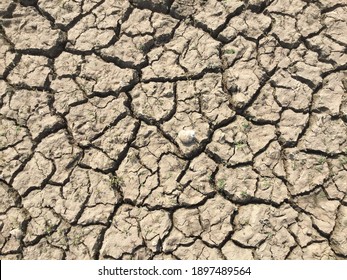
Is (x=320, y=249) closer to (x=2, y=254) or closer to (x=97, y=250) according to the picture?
(x=97, y=250)

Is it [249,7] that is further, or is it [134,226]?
[249,7]

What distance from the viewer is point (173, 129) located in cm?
350

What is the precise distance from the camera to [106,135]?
3504 mm

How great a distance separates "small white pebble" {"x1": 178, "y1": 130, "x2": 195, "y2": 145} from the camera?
11.3 feet

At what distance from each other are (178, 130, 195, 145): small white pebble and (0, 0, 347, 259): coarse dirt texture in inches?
0.5

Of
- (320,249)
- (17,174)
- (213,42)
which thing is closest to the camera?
(320,249)

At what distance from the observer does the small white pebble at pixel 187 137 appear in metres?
3.45

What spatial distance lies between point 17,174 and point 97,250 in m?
0.79

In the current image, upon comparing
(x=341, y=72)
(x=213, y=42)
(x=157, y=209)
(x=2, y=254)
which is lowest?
(x=2, y=254)

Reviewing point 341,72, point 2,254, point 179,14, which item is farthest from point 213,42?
point 2,254

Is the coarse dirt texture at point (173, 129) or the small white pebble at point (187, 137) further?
the small white pebble at point (187, 137)

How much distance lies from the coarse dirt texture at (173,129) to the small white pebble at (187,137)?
1cm

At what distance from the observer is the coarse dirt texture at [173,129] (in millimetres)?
3268

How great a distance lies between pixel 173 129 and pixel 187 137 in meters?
0.13
